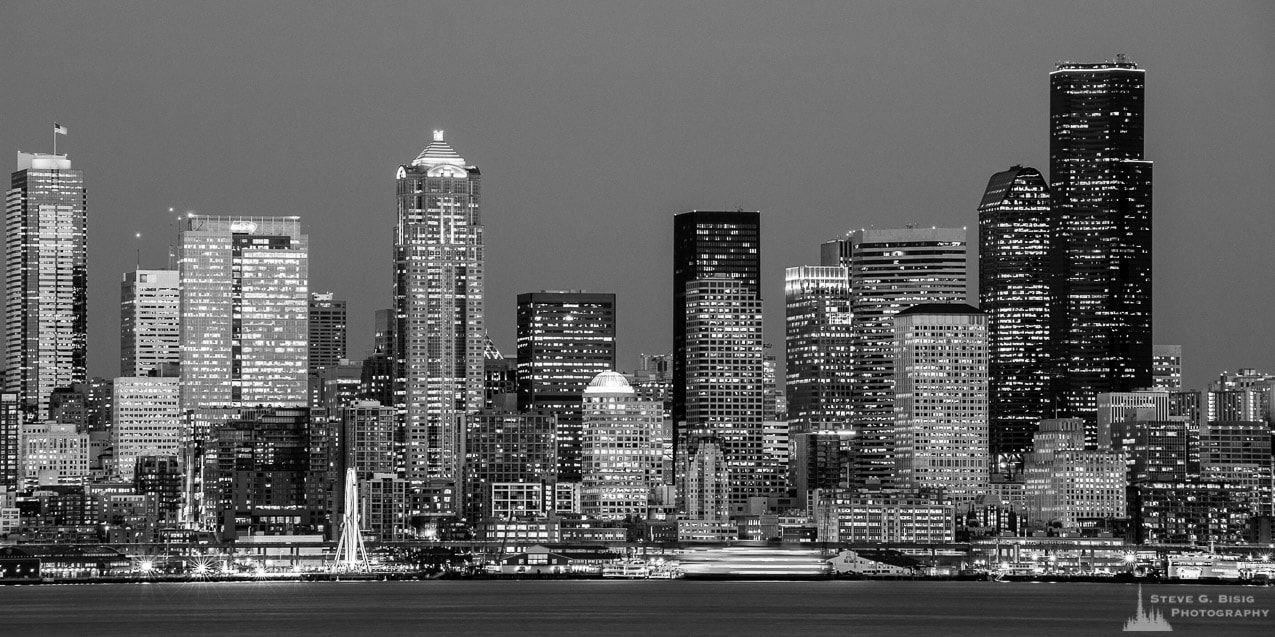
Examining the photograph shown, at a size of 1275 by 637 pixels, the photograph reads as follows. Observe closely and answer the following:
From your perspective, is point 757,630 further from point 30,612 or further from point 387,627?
point 30,612

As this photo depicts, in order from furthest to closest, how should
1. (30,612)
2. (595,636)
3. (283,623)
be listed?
(30,612)
(283,623)
(595,636)

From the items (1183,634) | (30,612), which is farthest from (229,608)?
(1183,634)

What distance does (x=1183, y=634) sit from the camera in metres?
156

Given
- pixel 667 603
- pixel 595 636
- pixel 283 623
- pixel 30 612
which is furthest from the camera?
pixel 667 603

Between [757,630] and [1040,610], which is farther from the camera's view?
[1040,610]

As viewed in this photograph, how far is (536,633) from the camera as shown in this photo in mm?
155500

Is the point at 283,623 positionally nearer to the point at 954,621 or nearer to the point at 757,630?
the point at 757,630

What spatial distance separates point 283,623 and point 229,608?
76.0 feet

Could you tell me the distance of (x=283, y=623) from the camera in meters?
167

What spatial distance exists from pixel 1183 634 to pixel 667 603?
163 feet

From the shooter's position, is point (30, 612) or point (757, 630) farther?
point (30, 612)

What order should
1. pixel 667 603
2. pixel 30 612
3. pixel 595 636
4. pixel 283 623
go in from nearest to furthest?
pixel 595 636 → pixel 283 623 → pixel 30 612 → pixel 667 603

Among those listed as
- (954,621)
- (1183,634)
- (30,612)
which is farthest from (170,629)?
(1183,634)

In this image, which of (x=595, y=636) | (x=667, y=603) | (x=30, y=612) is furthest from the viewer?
(x=667, y=603)
